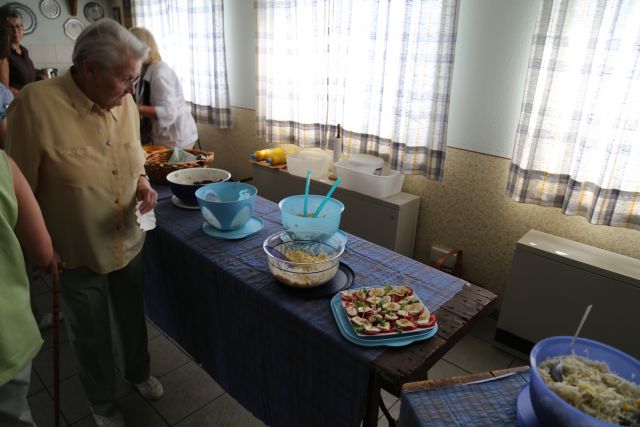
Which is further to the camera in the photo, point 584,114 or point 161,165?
point 161,165

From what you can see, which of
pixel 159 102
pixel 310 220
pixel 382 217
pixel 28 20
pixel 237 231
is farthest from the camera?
pixel 28 20

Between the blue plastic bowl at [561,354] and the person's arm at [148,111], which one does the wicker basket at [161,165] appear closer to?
the person's arm at [148,111]

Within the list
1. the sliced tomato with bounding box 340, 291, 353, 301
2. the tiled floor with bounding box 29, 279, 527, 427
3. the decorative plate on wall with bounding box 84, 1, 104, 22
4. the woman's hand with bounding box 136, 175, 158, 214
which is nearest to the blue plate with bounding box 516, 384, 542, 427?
the sliced tomato with bounding box 340, 291, 353, 301

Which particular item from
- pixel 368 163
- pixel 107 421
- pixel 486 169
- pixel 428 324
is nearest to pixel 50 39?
pixel 368 163

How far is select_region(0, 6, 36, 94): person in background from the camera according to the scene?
9.08 ft

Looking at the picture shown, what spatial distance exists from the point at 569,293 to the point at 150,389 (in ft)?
6.71

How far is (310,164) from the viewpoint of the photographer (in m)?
2.86

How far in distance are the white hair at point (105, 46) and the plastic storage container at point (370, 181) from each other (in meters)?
1.60

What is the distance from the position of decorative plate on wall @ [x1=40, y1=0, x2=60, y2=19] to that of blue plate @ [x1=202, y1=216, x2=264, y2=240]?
16.1ft

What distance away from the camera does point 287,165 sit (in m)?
3.02

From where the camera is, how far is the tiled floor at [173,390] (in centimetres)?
171

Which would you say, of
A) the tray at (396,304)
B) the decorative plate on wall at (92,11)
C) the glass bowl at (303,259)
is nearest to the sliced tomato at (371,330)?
the tray at (396,304)

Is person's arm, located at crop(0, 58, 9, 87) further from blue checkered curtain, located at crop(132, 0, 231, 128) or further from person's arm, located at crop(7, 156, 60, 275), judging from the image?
person's arm, located at crop(7, 156, 60, 275)

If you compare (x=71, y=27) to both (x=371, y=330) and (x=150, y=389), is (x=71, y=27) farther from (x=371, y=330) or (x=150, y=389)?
(x=371, y=330)
